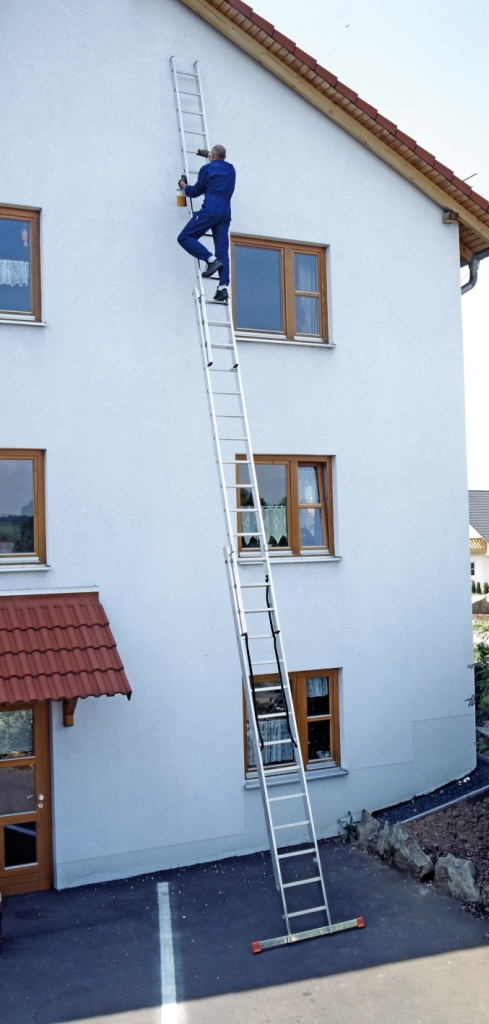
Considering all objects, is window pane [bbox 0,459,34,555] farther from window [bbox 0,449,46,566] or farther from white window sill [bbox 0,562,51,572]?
white window sill [bbox 0,562,51,572]

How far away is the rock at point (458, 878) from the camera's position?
890cm

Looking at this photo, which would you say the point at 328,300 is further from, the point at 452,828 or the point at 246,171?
the point at 452,828

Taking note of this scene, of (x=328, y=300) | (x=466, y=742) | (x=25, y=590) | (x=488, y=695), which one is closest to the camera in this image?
(x=25, y=590)

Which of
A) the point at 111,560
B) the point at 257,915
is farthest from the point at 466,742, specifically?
the point at 111,560

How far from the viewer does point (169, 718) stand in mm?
10023

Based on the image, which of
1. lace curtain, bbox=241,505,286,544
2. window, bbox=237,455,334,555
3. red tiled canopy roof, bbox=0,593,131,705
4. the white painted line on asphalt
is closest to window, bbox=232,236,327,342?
window, bbox=237,455,334,555

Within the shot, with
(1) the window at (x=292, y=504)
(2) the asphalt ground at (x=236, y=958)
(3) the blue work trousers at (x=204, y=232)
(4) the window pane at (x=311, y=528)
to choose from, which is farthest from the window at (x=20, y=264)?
(2) the asphalt ground at (x=236, y=958)

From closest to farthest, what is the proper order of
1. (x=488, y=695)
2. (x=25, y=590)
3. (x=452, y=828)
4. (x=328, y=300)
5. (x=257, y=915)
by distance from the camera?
(x=257, y=915), (x=25, y=590), (x=452, y=828), (x=328, y=300), (x=488, y=695)

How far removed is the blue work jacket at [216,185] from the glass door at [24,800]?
5737mm

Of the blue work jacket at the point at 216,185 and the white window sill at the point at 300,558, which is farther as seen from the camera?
the white window sill at the point at 300,558

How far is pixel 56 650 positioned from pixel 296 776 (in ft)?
12.1

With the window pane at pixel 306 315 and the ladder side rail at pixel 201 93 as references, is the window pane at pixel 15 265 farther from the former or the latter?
the window pane at pixel 306 315

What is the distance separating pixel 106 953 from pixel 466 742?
597 centimetres

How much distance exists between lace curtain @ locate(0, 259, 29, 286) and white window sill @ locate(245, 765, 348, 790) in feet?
21.0
